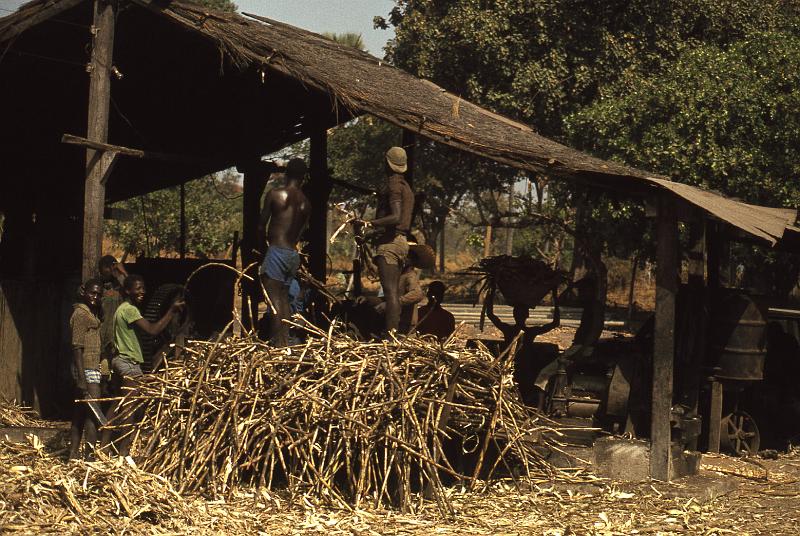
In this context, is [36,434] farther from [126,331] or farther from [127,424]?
[127,424]

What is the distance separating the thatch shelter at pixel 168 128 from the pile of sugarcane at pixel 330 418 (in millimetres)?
1985

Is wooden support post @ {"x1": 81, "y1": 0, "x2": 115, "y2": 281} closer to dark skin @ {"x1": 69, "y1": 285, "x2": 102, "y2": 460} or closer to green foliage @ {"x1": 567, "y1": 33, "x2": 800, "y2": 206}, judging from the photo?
dark skin @ {"x1": 69, "y1": 285, "x2": 102, "y2": 460}

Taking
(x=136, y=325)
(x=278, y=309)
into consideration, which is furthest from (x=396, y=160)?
(x=136, y=325)

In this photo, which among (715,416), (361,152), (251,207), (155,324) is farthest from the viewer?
(361,152)

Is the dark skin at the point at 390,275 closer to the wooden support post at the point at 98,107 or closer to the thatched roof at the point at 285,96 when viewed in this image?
the thatched roof at the point at 285,96

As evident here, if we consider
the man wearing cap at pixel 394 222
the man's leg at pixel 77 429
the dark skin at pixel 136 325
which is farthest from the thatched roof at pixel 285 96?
the man's leg at pixel 77 429

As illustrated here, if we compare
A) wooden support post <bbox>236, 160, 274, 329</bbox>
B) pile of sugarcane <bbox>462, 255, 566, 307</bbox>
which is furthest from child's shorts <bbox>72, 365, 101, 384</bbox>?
pile of sugarcane <bbox>462, 255, 566, 307</bbox>

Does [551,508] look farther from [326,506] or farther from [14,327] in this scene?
[14,327]

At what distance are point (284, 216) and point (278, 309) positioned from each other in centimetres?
105

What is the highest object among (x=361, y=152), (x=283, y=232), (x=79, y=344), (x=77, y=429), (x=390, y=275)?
(x=361, y=152)

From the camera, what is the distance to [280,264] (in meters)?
11.5

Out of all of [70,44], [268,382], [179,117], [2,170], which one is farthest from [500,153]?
[2,170]

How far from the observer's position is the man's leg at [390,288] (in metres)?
11.7

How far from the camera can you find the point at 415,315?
13133 mm
